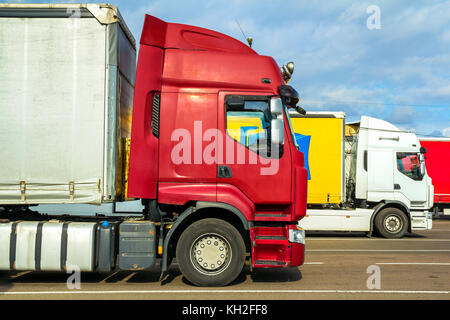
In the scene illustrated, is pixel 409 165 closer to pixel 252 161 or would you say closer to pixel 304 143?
pixel 304 143

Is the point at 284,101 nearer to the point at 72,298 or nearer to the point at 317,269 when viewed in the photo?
the point at 317,269

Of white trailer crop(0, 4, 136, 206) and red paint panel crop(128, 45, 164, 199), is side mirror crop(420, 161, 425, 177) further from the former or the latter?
white trailer crop(0, 4, 136, 206)

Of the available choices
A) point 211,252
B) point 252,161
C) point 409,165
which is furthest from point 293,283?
point 409,165

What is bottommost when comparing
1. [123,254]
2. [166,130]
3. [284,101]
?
[123,254]

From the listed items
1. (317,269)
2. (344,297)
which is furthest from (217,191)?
(317,269)

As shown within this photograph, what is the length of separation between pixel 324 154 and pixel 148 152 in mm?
7781

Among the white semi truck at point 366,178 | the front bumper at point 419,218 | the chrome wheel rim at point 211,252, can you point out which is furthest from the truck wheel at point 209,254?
Result: the front bumper at point 419,218

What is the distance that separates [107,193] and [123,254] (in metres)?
0.94

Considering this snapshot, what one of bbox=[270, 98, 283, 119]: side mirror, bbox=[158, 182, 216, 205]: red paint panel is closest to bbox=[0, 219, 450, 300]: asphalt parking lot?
bbox=[158, 182, 216, 205]: red paint panel

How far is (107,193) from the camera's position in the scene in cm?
641

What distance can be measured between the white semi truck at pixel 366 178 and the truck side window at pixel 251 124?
646 cm

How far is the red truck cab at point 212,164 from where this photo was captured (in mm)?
6203

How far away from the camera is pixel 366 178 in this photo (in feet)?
43.0

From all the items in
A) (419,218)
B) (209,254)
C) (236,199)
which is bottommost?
(419,218)
